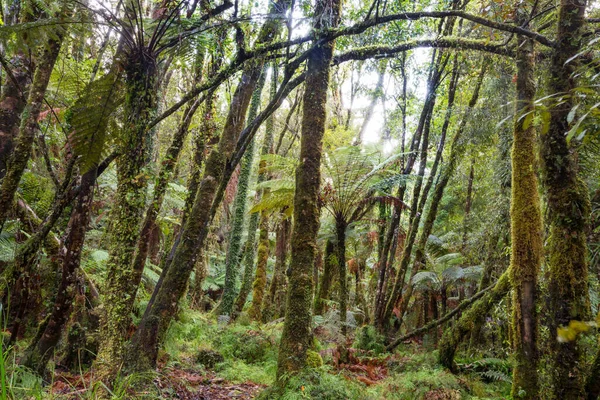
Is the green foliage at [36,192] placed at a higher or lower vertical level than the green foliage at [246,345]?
higher

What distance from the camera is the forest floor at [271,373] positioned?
3033 millimetres

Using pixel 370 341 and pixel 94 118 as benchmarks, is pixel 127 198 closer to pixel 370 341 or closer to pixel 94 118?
pixel 94 118

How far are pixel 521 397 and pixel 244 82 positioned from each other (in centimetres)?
426

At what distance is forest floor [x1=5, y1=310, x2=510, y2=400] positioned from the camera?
303cm

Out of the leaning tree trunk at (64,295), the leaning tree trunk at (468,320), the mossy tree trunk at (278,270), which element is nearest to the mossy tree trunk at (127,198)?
the leaning tree trunk at (64,295)

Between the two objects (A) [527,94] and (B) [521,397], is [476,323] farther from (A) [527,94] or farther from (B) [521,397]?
(A) [527,94]

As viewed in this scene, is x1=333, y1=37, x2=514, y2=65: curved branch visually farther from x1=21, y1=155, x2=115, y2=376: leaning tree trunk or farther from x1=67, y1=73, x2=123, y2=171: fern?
x1=21, y1=155, x2=115, y2=376: leaning tree trunk

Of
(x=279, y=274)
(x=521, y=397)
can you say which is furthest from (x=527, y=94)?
(x=279, y=274)

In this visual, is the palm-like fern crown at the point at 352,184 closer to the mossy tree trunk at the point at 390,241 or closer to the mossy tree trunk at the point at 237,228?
the mossy tree trunk at the point at 390,241

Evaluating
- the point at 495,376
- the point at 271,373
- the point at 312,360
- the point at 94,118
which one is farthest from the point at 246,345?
the point at 94,118

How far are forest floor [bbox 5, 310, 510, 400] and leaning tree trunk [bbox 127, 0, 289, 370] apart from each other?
272mm

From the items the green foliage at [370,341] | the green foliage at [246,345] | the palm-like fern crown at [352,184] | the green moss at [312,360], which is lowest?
the green foliage at [246,345]

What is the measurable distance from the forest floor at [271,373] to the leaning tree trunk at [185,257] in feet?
0.89

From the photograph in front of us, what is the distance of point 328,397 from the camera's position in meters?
2.82
